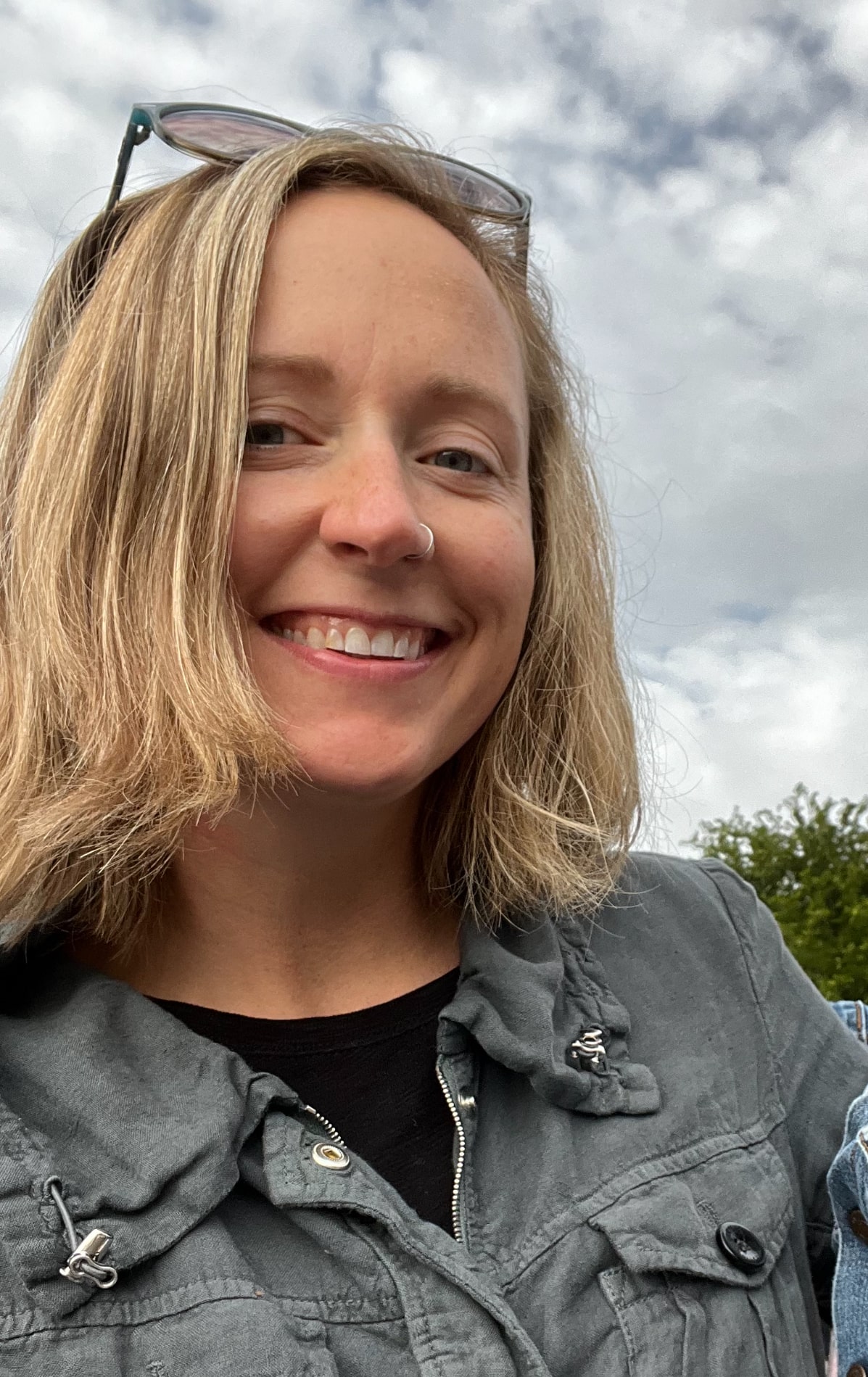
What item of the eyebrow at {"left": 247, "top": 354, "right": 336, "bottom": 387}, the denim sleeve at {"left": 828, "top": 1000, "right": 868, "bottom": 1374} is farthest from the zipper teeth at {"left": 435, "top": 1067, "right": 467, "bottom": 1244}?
the eyebrow at {"left": 247, "top": 354, "right": 336, "bottom": 387}

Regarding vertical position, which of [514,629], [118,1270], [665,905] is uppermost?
[514,629]

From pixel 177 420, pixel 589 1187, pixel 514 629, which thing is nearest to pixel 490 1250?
pixel 589 1187

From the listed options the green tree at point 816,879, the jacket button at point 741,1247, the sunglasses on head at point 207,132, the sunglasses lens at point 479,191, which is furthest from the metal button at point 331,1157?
the green tree at point 816,879

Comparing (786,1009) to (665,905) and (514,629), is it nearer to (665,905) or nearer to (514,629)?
(665,905)

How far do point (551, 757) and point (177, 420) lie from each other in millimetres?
958

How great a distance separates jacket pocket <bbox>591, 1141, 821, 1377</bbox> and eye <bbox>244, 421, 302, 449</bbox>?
3.85 feet

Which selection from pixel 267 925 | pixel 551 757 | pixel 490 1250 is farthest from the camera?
pixel 551 757

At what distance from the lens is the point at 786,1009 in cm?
204

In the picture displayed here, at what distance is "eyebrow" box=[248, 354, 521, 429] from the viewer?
1680 mm

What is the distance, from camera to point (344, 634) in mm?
1685

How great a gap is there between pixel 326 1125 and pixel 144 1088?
0.25m

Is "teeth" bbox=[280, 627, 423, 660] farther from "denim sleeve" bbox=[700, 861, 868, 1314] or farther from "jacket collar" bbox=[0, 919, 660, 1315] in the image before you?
"denim sleeve" bbox=[700, 861, 868, 1314]

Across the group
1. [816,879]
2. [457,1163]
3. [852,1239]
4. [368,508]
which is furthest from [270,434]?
[816,879]

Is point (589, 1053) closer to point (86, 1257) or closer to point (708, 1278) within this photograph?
point (708, 1278)
